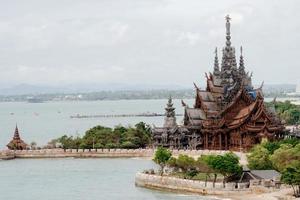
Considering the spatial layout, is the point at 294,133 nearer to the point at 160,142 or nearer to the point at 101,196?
the point at 160,142

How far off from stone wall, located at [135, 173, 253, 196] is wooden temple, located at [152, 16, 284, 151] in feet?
72.0

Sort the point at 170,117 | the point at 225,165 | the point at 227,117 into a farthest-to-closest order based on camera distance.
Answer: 1. the point at 170,117
2. the point at 227,117
3. the point at 225,165

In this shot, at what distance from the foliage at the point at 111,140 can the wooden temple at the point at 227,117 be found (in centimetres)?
566

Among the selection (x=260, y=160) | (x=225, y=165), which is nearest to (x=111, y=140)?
(x=260, y=160)

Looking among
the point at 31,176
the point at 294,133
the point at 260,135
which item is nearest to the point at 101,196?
the point at 31,176

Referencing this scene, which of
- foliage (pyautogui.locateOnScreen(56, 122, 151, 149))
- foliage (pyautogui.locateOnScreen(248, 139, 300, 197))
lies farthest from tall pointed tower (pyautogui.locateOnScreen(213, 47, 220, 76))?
foliage (pyautogui.locateOnScreen(248, 139, 300, 197))

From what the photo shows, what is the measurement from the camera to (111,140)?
108250 mm

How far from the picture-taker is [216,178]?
69938 millimetres

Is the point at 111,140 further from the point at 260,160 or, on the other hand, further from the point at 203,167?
the point at 260,160

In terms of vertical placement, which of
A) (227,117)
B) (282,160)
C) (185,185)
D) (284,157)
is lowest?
(185,185)

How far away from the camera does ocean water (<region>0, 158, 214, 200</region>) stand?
7031 cm

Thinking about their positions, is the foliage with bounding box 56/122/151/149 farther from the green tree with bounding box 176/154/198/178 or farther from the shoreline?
the shoreline

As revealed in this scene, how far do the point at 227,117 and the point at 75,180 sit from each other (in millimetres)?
23807

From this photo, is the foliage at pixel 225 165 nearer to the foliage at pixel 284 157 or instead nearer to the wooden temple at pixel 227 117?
the foliage at pixel 284 157
